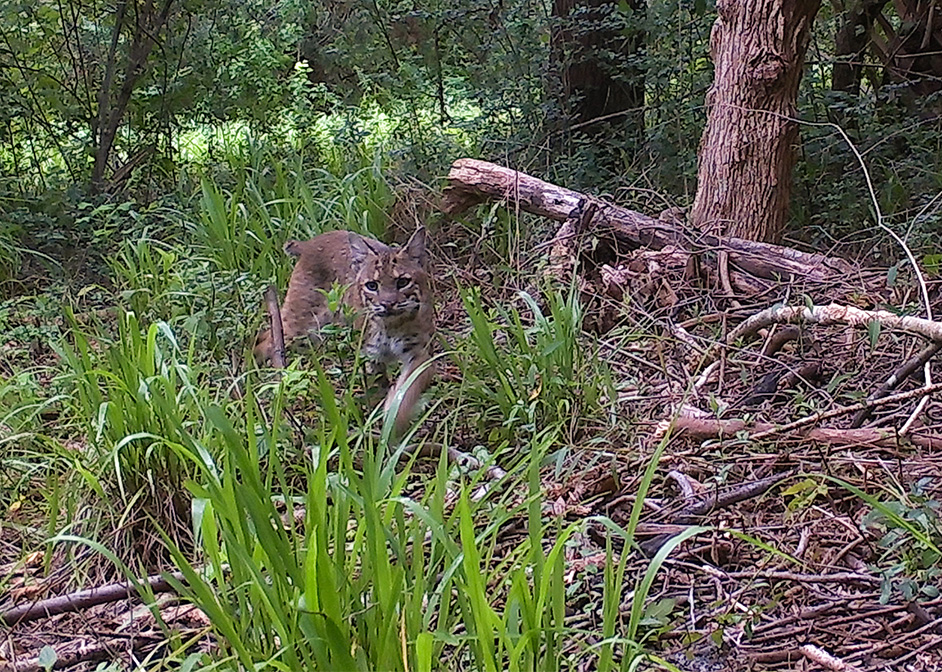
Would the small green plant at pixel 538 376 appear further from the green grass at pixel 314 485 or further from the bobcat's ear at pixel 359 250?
the bobcat's ear at pixel 359 250

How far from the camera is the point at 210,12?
29.1ft

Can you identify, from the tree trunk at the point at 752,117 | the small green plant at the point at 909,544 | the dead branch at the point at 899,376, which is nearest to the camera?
the small green plant at the point at 909,544

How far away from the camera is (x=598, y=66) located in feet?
26.2

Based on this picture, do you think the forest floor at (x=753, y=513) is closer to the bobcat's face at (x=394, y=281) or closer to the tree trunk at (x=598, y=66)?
the bobcat's face at (x=394, y=281)

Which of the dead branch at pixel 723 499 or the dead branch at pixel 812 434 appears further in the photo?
the dead branch at pixel 812 434

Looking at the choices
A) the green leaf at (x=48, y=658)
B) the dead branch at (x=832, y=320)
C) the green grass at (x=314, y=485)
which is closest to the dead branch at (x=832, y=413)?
the dead branch at (x=832, y=320)

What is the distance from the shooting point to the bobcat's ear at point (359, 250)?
15.4 ft

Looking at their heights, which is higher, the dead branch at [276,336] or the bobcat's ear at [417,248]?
the bobcat's ear at [417,248]

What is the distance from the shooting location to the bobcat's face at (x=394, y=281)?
442cm

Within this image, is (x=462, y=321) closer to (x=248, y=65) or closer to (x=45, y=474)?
(x=45, y=474)

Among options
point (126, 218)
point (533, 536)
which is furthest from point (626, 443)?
point (126, 218)

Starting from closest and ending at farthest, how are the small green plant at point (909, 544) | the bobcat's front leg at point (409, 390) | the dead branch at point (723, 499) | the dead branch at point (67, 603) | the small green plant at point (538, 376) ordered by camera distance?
the small green plant at point (909, 544)
the dead branch at point (67, 603)
the dead branch at point (723, 499)
the small green plant at point (538, 376)
the bobcat's front leg at point (409, 390)

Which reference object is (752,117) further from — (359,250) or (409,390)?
Answer: (409,390)

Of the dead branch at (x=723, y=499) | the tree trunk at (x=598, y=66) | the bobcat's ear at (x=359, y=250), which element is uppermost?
the tree trunk at (x=598, y=66)
